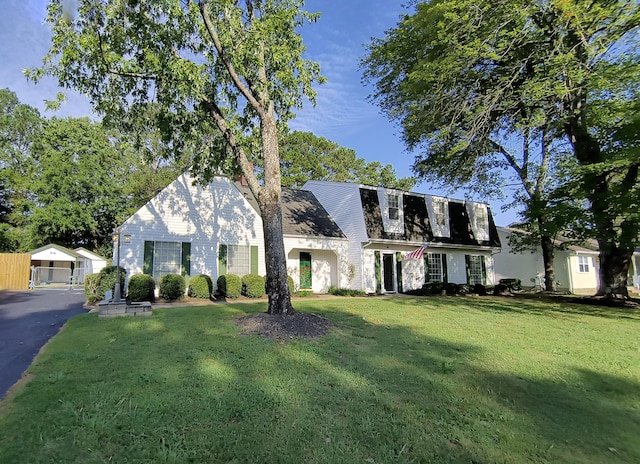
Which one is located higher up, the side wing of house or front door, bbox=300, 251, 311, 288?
the side wing of house

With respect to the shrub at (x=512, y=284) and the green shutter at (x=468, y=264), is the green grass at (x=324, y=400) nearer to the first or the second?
the green shutter at (x=468, y=264)

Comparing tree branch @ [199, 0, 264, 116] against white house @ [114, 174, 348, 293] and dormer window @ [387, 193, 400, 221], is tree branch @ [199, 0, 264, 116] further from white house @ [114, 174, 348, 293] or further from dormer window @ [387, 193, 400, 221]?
dormer window @ [387, 193, 400, 221]

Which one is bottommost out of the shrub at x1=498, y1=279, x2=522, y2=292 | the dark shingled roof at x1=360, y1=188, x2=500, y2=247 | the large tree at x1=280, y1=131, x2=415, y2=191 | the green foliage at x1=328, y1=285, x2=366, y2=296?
the shrub at x1=498, y1=279, x2=522, y2=292

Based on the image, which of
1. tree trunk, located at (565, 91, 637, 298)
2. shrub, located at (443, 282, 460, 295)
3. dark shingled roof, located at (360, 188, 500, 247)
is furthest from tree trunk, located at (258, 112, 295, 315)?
shrub, located at (443, 282, 460, 295)

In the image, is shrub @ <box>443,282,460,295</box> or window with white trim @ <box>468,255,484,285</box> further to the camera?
window with white trim @ <box>468,255,484,285</box>

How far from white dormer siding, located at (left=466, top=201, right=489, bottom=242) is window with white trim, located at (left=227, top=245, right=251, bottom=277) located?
13409 millimetres

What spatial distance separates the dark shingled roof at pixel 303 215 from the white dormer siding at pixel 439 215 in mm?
5384

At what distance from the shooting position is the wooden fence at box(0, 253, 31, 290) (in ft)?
74.0

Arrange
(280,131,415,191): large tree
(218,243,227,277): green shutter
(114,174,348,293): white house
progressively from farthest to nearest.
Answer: (280,131,415,191): large tree
(218,243,227,277): green shutter
(114,174,348,293): white house

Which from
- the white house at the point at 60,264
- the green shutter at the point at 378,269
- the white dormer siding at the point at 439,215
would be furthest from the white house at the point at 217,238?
the white house at the point at 60,264

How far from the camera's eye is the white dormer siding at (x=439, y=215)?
1992cm

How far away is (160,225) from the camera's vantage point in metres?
14.5

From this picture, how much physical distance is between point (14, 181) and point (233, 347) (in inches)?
1411

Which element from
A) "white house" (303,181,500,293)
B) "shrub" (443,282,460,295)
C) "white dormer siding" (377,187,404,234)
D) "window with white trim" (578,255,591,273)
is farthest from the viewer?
"window with white trim" (578,255,591,273)
